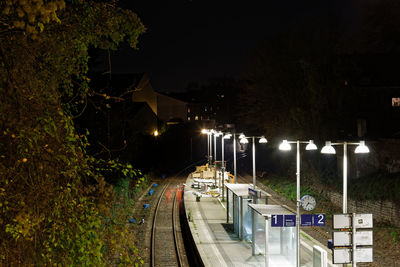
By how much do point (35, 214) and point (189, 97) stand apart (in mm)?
106884

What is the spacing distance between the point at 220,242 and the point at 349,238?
8.52 m

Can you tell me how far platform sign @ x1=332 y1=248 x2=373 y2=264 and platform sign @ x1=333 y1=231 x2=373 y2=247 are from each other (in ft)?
0.40

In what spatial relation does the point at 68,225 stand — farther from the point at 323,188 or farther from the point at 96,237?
the point at 323,188

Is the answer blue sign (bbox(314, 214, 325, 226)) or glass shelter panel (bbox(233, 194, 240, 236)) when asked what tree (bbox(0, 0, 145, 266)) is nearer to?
blue sign (bbox(314, 214, 325, 226))

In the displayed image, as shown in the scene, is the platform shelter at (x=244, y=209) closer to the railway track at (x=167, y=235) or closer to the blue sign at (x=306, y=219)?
the railway track at (x=167, y=235)

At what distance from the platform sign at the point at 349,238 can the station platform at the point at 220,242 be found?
4.68m

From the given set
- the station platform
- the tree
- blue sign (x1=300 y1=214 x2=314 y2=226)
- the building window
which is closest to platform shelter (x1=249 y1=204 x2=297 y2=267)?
the station platform

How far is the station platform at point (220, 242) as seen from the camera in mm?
13484

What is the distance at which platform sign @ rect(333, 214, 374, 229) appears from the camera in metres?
8.20

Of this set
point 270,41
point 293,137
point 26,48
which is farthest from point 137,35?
point 270,41

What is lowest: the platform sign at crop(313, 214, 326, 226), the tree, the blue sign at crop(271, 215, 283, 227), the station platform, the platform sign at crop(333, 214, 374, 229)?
the station platform

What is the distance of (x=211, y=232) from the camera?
17.9m

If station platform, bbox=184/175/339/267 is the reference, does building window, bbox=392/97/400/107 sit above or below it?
above

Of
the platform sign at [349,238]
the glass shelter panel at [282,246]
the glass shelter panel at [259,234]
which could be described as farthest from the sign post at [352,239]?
the glass shelter panel at [259,234]
